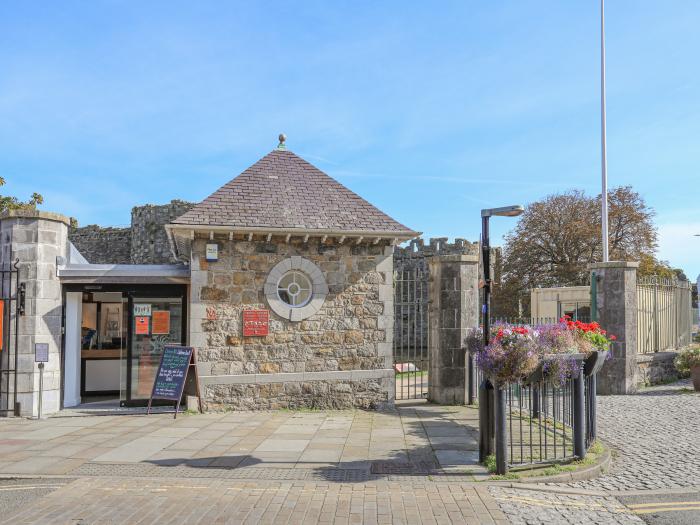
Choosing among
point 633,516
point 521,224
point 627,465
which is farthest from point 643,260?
point 633,516

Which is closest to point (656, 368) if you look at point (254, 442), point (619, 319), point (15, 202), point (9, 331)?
point (619, 319)

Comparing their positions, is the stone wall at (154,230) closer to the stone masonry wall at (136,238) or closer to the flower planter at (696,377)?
the stone masonry wall at (136,238)

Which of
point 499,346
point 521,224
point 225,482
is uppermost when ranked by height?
point 521,224

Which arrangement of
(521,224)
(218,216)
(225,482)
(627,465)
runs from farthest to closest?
1. (521,224)
2. (218,216)
3. (627,465)
4. (225,482)

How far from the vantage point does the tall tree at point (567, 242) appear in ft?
94.0

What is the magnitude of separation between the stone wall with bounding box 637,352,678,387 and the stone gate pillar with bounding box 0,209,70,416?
12491 mm

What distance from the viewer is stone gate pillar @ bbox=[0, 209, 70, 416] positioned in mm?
10492

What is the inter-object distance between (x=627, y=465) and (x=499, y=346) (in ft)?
7.64

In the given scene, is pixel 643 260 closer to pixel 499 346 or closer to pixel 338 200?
pixel 338 200

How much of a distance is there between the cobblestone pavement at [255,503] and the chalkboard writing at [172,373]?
387 centimetres

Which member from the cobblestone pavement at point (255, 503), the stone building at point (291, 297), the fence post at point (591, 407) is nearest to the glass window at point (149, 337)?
the stone building at point (291, 297)

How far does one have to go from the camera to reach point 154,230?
104ft

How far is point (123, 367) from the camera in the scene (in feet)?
36.9

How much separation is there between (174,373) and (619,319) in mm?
9378
